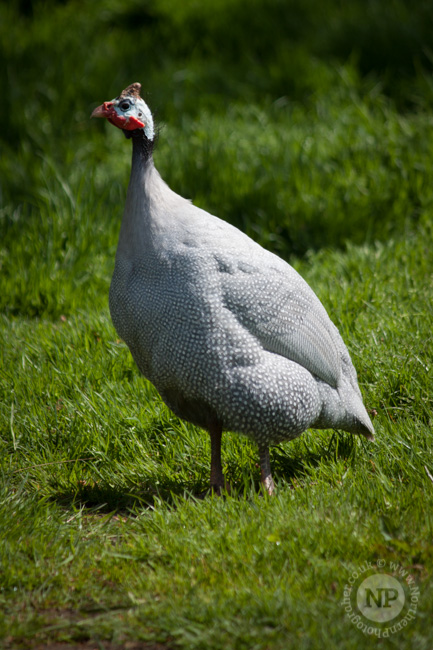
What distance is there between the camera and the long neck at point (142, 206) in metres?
2.95

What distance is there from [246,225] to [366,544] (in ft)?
9.89

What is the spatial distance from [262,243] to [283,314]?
2229mm

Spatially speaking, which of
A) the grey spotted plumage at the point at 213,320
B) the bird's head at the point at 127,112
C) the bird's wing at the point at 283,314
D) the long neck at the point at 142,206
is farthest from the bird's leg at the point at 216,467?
the bird's head at the point at 127,112

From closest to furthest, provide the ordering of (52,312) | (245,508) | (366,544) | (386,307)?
(366,544) < (245,508) < (386,307) < (52,312)

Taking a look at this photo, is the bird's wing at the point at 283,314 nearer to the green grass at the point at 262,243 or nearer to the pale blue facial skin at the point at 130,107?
the green grass at the point at 262,243

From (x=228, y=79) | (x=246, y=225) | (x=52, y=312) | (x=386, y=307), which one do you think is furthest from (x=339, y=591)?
(x=228, y=79)

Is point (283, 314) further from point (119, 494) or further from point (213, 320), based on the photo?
point (119, 494)

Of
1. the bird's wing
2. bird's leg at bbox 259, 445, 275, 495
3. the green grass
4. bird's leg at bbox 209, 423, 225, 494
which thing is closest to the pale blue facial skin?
the green grass

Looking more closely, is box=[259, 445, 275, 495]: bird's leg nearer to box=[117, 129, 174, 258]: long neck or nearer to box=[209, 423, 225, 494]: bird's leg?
box=[209, 423, 225, 494]: bird's leg

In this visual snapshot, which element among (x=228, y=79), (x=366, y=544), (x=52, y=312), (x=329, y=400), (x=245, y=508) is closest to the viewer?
(x=366, y=544)

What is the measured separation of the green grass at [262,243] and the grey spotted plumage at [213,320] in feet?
1.02

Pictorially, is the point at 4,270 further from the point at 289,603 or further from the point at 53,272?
the point at 289,603

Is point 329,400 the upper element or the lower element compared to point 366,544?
upper

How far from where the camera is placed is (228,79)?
694 centimetres
